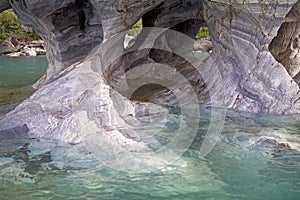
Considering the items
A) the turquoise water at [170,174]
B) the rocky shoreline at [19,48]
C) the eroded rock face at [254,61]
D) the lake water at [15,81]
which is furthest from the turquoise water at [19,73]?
the turquoise water at [170,174]

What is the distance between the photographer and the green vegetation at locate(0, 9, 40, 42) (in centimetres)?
3256

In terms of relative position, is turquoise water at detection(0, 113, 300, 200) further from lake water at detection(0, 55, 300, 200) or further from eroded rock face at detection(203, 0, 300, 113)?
eroded rock face at detection(203, 0, 300, 113)

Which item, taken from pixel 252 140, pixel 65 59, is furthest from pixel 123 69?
pixel 252 140

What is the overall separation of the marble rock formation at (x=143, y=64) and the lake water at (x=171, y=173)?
2.09ft

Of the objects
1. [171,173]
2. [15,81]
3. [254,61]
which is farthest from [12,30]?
[171,173]

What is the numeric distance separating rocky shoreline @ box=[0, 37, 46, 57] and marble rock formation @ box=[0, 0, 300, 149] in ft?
54.6

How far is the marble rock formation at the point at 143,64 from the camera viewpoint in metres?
7.26

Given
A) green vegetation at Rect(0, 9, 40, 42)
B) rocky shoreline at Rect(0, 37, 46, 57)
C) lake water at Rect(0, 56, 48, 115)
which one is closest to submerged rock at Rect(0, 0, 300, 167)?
lake water at Rect(0, 56, 48, 115)

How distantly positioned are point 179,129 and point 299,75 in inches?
165

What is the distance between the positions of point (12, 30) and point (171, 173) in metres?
30.7

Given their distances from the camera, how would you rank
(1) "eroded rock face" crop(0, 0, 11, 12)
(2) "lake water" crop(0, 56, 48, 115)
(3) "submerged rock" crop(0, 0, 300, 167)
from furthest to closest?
(1) "eroded rock face" crop(0, 0, 11, 12) → (2) "lake water" crop(0, 56, 48, 115) → (3) "submerged rock" crop(0, 0, 300, 167)

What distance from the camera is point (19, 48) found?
29.9 m

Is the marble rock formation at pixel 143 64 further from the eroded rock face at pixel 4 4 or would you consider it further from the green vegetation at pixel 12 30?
the green vegetation at pixel 12 30

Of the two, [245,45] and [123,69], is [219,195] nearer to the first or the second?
[245,45]
